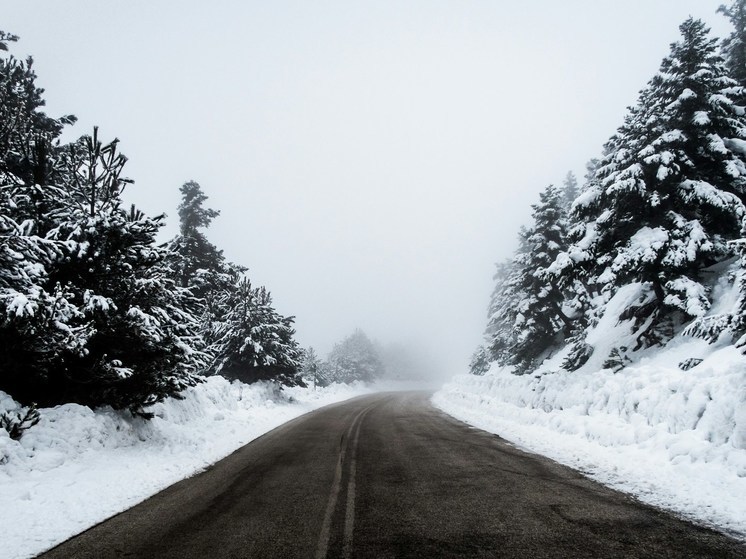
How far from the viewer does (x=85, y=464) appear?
24.3ft

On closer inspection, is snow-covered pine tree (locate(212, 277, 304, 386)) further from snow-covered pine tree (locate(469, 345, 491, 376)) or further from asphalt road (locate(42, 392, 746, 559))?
snow-covered pine tree (locate(469, 345, 491, 376))

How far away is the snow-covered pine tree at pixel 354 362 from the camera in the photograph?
2703 inches

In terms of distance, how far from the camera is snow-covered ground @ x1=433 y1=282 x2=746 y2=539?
582 cm

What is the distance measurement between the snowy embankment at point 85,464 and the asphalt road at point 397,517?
457 millimetres

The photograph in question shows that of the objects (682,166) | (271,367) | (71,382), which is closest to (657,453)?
(682,166)

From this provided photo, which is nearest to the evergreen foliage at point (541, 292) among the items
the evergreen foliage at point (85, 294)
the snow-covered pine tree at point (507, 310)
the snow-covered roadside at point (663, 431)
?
the snow-covered pine tree at point (507, 310)

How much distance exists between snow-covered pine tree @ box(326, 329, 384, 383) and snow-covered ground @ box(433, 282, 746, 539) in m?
55.8

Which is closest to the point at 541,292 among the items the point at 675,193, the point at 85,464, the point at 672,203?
the point at 672,203

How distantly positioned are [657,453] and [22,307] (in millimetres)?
11293

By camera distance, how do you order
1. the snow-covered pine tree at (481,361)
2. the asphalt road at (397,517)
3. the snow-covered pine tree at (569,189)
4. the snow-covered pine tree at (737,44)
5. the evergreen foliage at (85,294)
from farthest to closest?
the snow-covered pine tree at (481,361)
the snow-covered pine tree at (569,189)
the snow-covered pine tree at (737,44)
the evergreen foliage at (85,294)
the asphalt road at (397,517)

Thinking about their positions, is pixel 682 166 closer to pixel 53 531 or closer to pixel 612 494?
pixel 612 494

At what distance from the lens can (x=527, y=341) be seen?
25188 millimetres

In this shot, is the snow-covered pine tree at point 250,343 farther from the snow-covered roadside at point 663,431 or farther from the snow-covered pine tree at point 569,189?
the snow-covered pine tree at point 569,189

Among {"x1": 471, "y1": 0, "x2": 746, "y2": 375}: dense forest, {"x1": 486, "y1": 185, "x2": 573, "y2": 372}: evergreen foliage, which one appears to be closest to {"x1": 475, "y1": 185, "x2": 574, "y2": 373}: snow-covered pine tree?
{"x1": 486, "y1": 185, "x2": 573, "y2": 372}: evergreen foliage
